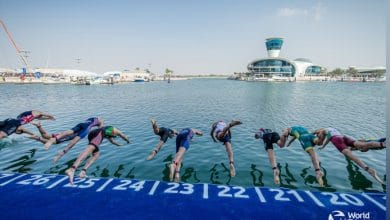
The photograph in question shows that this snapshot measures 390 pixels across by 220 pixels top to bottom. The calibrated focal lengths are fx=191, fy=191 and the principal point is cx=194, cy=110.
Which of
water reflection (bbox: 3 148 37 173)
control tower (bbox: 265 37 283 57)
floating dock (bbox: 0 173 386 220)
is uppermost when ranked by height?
control tower (bbox: 265 37 283 57)

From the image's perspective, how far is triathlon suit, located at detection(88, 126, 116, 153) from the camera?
29.4ft

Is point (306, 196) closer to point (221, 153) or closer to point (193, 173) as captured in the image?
point (193, 173)

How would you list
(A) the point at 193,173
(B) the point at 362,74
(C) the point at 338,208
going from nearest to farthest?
(C) the point at 338,208
(A) the point at 193,173
(B) the point at 362,74

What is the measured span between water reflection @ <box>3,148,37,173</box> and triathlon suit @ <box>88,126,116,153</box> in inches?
211

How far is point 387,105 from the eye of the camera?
267 cm

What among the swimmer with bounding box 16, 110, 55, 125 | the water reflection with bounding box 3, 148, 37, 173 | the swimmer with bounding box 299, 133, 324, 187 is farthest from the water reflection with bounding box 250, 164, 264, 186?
the water reflection with bounding box 3, 148, 37, 173

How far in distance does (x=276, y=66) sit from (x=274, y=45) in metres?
24.0

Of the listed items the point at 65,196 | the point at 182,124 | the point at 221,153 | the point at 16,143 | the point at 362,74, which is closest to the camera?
the point at 65,196

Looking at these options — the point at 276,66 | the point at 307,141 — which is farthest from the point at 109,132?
the point at 276,66

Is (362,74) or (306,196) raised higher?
(362,74)

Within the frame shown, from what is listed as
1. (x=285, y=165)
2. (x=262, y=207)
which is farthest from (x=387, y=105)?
(x=285, y=165)

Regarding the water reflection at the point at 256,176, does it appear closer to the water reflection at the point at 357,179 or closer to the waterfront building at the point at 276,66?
the water reflection at the point at 357,179

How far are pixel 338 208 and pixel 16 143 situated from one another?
67.2 feet

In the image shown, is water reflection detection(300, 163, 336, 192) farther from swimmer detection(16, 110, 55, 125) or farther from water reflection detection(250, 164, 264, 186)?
swimmer detection(16, 110, 55, 125)
